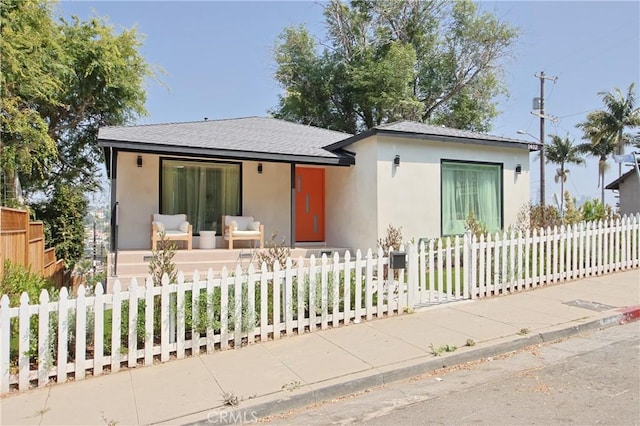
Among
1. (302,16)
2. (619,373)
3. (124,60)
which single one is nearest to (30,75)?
(124,60)

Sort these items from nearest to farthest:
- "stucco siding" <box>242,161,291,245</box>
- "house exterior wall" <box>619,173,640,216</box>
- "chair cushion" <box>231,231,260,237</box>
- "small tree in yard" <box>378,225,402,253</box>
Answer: "small tree in yard" <box>378,225,402,253</box>
"chair cushion" <box>231,231,260,237</box>
"stucco siding" <box>242,161,291,245</box>
"house exterior wall" <box>619,173,640,216</box>

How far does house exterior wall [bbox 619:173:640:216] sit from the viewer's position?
19.9 metres

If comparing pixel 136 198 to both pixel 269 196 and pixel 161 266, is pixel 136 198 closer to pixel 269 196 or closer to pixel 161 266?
pixel 269 196

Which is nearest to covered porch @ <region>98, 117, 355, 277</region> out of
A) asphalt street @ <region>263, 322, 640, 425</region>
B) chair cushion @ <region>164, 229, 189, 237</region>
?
chair cushion @ <region>164, 229, 189, 237</region>

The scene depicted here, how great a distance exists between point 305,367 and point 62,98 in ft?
53.7

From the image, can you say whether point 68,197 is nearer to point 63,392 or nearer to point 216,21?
point 216,21

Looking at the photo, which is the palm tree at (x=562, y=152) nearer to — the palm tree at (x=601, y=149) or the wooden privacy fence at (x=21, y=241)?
the palm tree at (x=601, y=149)

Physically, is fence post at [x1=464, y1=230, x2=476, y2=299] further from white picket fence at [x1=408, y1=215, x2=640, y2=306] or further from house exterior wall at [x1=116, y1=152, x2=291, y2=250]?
house exterior wall at [x1=116, y1=152, x2=291, y2=250]

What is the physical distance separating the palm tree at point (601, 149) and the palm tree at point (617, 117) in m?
0.41

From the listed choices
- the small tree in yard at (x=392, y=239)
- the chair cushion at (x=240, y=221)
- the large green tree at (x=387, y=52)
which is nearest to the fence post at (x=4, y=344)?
the small tree in yard at (x=392, y=239)

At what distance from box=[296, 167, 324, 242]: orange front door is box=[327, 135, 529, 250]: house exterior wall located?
2.72 feet

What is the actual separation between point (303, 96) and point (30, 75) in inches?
703

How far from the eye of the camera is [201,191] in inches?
425

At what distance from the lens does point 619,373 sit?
4.27 metres
